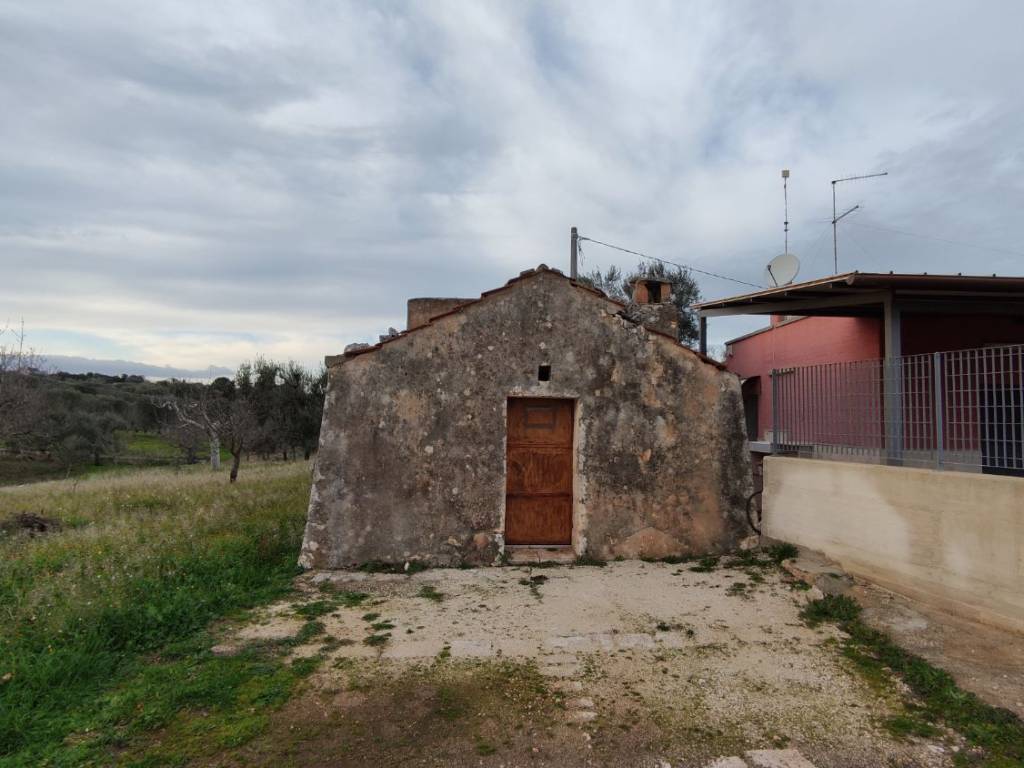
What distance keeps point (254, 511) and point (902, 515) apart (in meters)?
9.10

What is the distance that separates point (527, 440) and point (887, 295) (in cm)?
519

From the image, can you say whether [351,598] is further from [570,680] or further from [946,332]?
[946,332]

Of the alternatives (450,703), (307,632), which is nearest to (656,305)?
(307,632)

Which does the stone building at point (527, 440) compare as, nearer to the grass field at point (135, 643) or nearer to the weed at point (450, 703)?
the grass field at point (135, 643)

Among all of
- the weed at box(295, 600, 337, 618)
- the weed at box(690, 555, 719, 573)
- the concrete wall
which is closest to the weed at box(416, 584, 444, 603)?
the weed at box(295, 600, 337, 618)

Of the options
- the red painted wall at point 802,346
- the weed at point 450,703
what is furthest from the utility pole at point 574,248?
the weed at point 450,703

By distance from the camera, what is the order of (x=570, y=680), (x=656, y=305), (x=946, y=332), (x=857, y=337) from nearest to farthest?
(x=570, y=680) < (x=656, y=305) < (x=946, y=332) < (x=857, y=337)

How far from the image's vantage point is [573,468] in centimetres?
723

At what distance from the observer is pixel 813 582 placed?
590cm

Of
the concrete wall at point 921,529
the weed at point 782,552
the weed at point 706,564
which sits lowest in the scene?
the weed at point 706,564

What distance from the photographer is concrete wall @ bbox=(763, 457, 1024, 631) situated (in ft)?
15.5

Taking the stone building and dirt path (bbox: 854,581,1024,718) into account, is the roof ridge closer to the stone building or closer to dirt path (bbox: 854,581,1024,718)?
the stone building

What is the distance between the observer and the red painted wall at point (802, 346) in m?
10.3

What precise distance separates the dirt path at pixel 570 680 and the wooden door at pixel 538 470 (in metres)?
1.15
